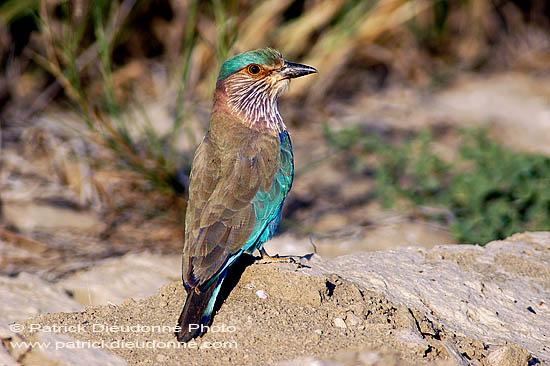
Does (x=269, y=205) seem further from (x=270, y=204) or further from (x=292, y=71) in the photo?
(x=292, y=71)

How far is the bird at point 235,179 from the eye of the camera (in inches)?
126

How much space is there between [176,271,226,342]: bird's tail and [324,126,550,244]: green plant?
267 centimetres

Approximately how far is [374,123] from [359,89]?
71 centimetres

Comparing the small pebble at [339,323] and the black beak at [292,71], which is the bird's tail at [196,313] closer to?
the small pebble at [339,323]

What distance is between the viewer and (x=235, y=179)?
12.1 ft

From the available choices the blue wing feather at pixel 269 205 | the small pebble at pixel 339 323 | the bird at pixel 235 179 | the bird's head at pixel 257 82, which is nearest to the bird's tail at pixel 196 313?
the bird at pixel 235 179

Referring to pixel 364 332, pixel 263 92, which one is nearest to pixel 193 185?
pixel 263 92

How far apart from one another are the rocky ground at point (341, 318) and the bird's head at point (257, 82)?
95 centimetres

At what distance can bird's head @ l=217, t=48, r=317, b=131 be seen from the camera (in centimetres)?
418

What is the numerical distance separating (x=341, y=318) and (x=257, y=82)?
5.55 feet

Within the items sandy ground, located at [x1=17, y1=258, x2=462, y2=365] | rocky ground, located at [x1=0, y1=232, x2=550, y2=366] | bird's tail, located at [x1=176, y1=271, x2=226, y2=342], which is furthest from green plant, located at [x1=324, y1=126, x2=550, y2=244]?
bird's tail, located at [x1=176, y1=271, x2=226, y2=342]

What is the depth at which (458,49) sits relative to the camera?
9.35 meters

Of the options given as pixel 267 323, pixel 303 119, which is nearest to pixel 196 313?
pixel 267 323

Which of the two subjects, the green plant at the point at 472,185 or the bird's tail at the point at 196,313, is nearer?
the bird's tail at the point at 196,313
